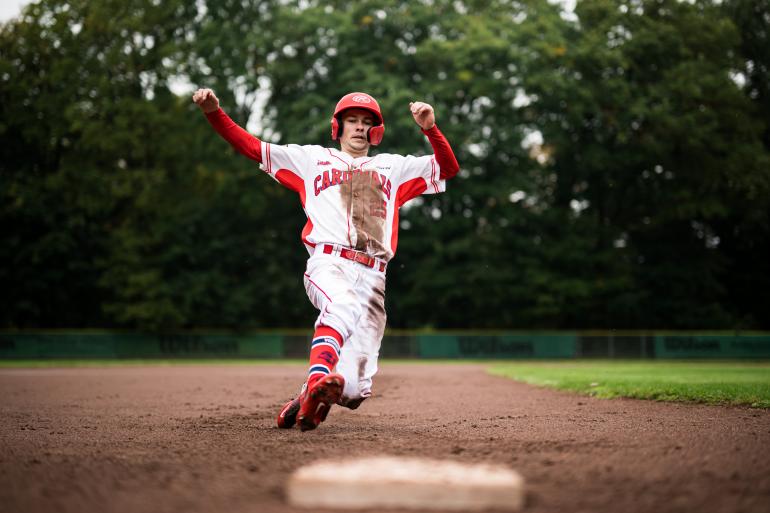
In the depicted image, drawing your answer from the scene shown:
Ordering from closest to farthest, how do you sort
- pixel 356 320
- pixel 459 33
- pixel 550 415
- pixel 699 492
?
pixel 699 492
pixel 356 320
pixel 550 415
pixel 459 33

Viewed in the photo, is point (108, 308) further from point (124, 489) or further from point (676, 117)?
point (124, 489)

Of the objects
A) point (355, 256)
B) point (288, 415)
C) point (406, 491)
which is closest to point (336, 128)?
point (355, 256)

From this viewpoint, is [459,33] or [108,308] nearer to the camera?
[108,308]

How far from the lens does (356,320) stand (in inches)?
203

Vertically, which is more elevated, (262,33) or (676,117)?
(262,33)

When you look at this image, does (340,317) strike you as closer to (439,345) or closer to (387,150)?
(439,345)

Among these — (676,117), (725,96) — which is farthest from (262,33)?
(725,96)

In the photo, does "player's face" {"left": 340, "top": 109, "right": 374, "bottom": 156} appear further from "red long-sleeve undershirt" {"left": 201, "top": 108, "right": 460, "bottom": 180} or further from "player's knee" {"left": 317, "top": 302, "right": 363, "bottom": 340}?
"player's knee" {"left": 317, "top": 302, "right": 363, "bottom": 340}

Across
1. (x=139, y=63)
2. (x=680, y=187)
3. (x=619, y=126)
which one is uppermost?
(x=139, y=63)

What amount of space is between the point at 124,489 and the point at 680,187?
3434 centimetres

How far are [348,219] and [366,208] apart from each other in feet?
0.53

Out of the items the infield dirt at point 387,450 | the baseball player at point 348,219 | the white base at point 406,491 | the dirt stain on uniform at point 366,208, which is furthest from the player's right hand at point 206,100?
the white base at point 406,491

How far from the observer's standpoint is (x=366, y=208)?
5324 millimetres

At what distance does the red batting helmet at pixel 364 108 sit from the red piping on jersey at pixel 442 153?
16.1 inches
